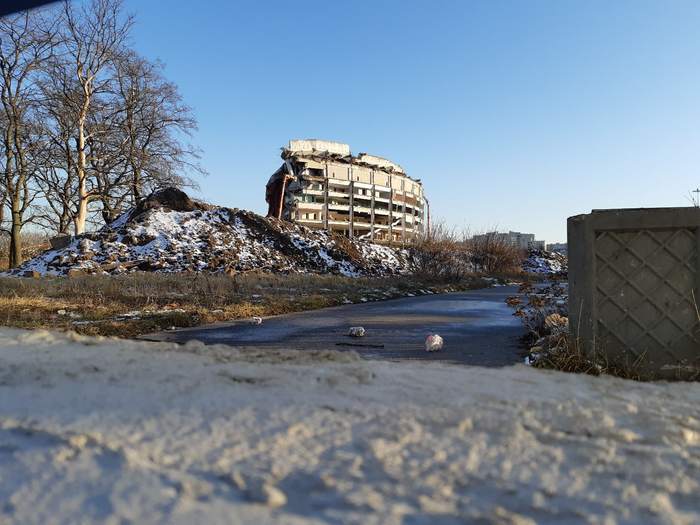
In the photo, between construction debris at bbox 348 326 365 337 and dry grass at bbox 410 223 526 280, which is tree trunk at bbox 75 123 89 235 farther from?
construction debris at bbox 348 326 365 337

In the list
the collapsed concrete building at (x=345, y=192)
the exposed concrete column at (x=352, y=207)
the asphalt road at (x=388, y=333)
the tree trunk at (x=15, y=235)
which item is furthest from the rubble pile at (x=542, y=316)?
the exposed concrete column at (x=352, y=207)

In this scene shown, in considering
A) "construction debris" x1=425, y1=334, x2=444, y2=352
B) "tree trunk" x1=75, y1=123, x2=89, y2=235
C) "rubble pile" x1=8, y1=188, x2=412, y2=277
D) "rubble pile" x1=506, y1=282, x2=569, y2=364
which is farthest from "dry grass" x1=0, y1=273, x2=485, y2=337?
"tree trunk" x1=75, y1=123, x2=89, y2=235

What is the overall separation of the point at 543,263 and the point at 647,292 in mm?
40044

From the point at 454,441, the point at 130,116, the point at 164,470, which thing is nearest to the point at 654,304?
the point at 454,441

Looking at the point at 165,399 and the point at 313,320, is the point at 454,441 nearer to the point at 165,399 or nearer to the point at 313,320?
the point at 165,399

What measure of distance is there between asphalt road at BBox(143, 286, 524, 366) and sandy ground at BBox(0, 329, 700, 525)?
11.1 feet

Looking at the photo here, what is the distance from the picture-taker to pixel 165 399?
1873 mm

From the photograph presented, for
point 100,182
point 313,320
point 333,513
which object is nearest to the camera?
point 333,513

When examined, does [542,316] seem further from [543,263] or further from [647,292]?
[543,263]

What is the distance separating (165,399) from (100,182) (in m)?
28.6

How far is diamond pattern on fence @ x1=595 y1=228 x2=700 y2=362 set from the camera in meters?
4.21

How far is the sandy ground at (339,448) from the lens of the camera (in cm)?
121

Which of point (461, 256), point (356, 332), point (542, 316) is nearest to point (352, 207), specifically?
point (461, 256)

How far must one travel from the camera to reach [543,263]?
42000 mm
